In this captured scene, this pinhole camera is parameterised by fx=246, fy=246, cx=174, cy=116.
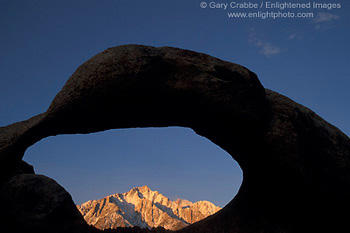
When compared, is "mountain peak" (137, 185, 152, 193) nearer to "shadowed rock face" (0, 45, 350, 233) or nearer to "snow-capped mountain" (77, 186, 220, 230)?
"snow-capped mountain" (77, 186, 220, 230)

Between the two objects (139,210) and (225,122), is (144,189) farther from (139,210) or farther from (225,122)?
(225,122)

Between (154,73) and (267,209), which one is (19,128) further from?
(267,209)

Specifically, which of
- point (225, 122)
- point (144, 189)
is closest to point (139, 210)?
point (144, 189)

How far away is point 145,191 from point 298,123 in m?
102

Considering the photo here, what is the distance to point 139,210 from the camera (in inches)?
3258

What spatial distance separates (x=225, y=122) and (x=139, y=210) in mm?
83419

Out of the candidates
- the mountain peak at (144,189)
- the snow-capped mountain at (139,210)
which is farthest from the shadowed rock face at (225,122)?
the mountain peak at (144,189)

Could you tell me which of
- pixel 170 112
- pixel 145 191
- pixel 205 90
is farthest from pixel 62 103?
pixel 145 191

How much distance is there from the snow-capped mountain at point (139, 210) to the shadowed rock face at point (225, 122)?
57.1 m

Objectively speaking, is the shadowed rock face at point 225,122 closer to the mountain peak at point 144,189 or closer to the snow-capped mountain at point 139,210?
the snow-capped mountain at point 139,210

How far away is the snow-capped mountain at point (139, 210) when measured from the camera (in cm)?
6650

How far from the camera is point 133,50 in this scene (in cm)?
626

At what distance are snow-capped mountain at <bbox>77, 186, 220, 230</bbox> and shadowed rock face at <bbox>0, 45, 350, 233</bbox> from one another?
57.1 metres

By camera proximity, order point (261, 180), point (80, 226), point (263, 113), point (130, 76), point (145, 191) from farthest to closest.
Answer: point (145, 191)
point (80, 226)
point (261, 180)
point (263, 113)
point (130, 76)
